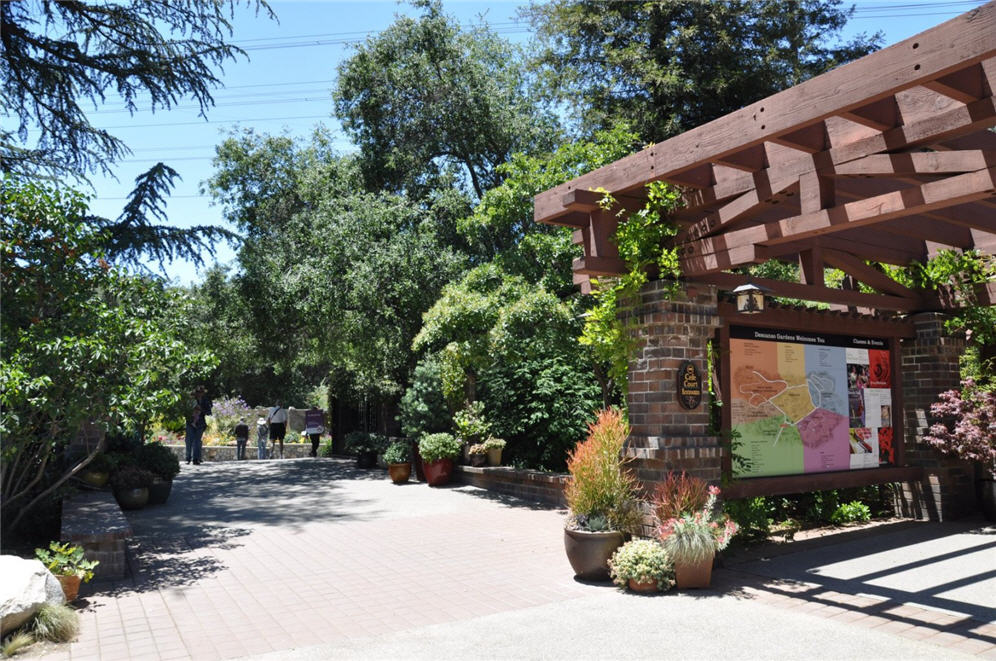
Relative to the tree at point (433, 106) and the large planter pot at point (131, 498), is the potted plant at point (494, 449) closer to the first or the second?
the large planter pot at point (131, 498)

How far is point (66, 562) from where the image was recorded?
18.7 ft

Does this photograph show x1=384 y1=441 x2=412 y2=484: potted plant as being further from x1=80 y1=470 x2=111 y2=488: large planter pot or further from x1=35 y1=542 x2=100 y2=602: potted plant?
x1=35 y1=542 x2=100 y2=602: potted plant

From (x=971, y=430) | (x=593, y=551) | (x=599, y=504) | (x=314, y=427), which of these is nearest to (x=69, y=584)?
(x=593, y=551)

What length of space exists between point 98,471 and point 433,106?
10.8 metres

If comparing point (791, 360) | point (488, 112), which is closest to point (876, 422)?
point (791, 360)

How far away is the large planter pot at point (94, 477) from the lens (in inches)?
390

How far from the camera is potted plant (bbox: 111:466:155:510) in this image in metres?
10.4

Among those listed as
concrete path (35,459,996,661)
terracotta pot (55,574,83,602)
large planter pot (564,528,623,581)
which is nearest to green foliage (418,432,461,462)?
concrete path (35,459,996,661)

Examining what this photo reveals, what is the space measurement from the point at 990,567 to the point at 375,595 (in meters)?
5.61

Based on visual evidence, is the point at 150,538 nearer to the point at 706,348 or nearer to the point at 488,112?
the point at 706,348

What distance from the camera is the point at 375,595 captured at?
19.7ft

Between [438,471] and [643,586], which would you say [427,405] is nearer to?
[438,471]

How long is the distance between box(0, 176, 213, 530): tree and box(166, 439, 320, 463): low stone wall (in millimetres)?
14411

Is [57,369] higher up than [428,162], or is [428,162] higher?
[428,162]
